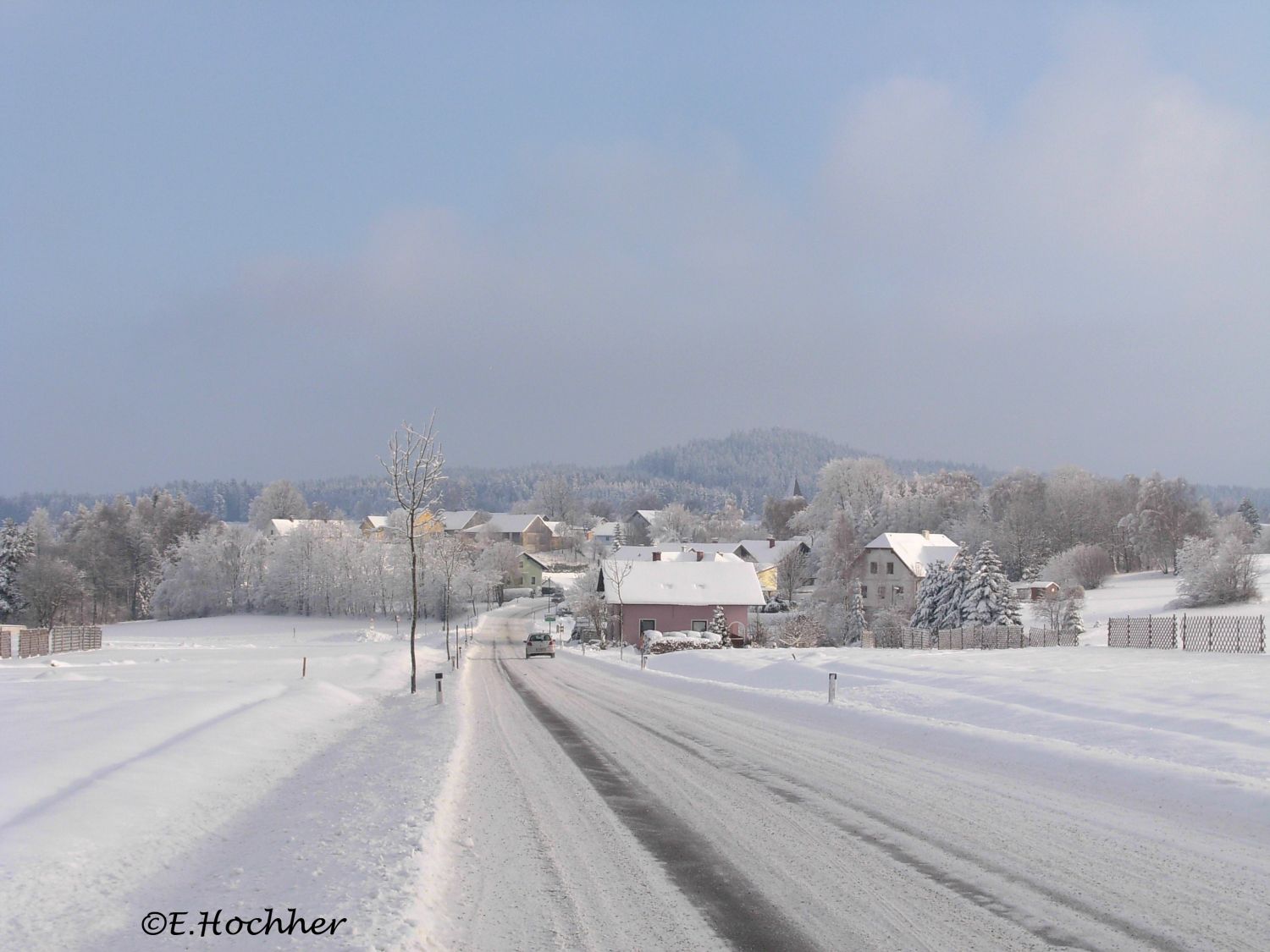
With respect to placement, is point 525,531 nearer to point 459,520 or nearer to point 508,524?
point 508,524

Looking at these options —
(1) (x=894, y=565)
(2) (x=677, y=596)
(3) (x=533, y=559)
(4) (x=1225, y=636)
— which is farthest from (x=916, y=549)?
(3) (x=533, y=559)

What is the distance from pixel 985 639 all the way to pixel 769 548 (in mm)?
75702

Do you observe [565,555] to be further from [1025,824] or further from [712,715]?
[1025,824]

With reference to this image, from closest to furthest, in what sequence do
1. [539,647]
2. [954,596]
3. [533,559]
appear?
[539,647] → [954,596] → [533,559]

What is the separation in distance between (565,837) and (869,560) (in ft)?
262

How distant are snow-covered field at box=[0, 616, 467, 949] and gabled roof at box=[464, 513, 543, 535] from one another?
436 ft

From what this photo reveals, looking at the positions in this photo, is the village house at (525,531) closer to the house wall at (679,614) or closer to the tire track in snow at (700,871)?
the house wall at (679,614)

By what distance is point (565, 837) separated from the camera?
9156 millimetres

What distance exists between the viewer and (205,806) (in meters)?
10.4

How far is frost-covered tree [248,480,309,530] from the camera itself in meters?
150

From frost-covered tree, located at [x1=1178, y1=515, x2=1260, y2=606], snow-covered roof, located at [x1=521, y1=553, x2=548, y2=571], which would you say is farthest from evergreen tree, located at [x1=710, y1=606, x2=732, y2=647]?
snow-covered roof, located at [x1=521, y1=553, x2=548, y2=571]

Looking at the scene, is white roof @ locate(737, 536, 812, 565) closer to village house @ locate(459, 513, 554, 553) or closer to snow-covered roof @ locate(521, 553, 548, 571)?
snow-covered roof @ locate(521, 553, 548, 571)

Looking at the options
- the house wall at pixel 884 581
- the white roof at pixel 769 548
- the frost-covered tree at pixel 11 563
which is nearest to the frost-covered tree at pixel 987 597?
the house wall at pixel 884 581

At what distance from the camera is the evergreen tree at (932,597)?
59.6 meters
